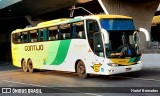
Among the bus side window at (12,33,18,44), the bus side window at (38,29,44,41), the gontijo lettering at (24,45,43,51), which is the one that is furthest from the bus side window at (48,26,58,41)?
the bus side window at (12,33,18,44)

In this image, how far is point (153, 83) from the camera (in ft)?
45.1

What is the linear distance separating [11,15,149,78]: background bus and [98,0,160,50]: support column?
12581 mm

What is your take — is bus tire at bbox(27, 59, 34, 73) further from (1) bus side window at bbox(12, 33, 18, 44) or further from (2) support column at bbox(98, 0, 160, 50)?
(2) support column at bbox(98, 0, 160, 50)

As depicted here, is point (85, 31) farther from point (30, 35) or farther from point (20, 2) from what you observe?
point (20, 2)

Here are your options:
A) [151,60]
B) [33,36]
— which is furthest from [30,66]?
[151,60]

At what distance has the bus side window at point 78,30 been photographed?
1678cm

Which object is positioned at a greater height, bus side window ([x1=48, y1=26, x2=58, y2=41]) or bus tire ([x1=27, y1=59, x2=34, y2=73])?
bus side window ([x1=48, y1=26, x2=58, y2=41])

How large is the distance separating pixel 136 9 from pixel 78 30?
17.2m

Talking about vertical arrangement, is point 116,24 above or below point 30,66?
above

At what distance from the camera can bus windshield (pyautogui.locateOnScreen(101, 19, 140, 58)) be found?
15320mm

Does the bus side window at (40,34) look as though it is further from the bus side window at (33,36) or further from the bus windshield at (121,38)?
the bus windshield at (121,38)

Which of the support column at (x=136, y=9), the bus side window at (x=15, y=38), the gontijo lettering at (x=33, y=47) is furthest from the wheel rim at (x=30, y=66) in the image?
the support column at (x=136, y=9)

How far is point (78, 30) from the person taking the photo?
17.1m

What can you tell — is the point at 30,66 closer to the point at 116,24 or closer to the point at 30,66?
the point at 30,66
